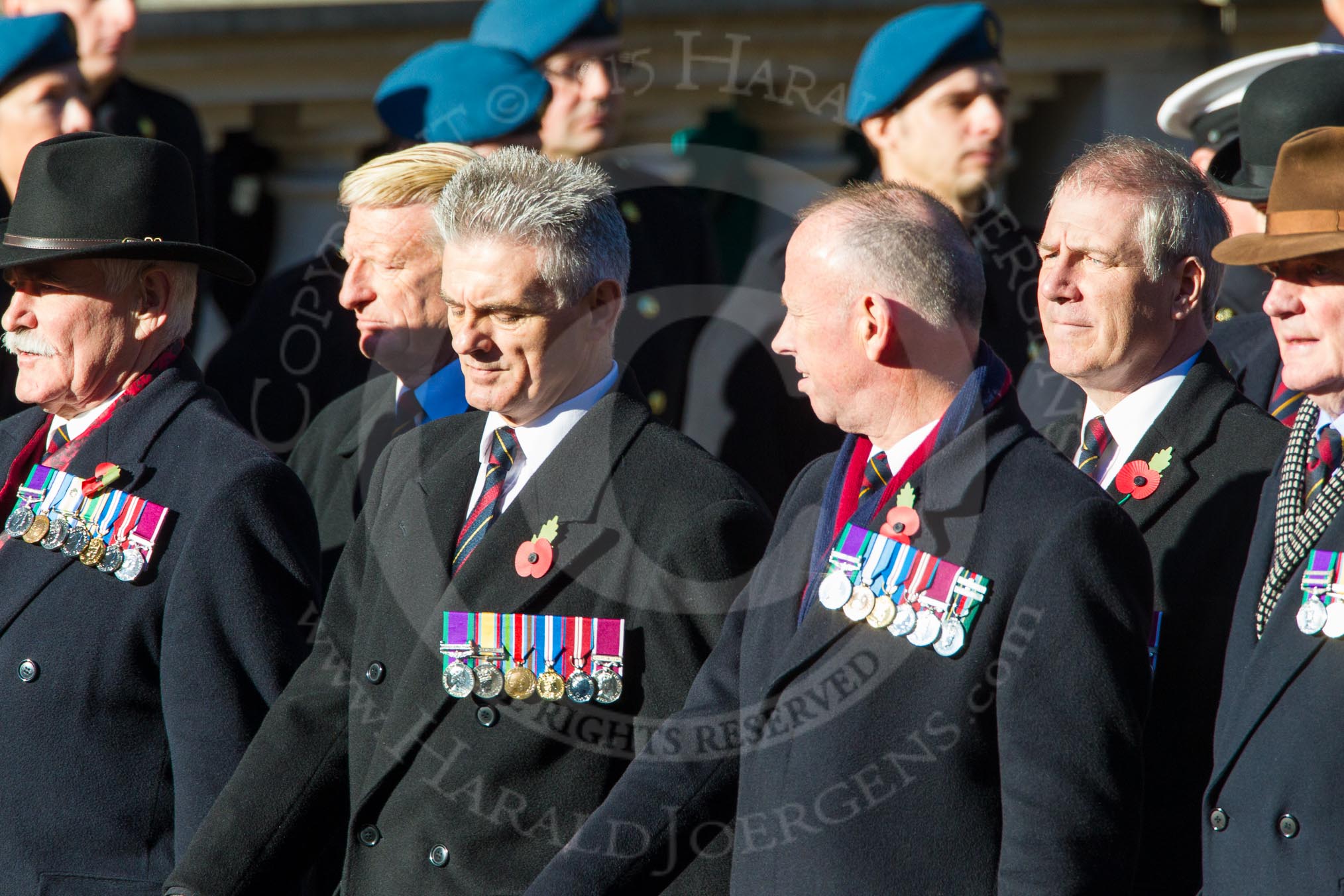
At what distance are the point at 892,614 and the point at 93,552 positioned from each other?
1.69 m

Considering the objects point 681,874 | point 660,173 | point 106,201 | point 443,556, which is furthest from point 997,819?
point 660,173

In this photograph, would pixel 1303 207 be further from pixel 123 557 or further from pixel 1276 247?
pixel 123 557

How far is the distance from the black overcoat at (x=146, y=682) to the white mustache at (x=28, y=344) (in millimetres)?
419

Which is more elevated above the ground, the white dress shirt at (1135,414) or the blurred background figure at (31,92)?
the blurred background figure at (31,92)

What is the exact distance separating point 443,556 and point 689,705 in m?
0.60

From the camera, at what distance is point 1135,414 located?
11.8ft

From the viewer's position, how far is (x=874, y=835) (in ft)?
9.58

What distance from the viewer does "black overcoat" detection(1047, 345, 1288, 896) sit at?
331 cm

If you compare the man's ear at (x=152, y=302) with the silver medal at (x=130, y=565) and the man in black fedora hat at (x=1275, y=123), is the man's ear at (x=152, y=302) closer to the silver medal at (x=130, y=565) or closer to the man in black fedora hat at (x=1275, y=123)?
the silver medal at (x=130, y=565)

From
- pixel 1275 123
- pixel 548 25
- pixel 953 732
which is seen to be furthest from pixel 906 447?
pixel 548 25

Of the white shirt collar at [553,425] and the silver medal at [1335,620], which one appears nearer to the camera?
the silver medal at [1335,620]

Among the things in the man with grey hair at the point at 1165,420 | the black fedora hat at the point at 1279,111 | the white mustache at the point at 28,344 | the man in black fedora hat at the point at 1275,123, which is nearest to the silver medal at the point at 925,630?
the man with grey hair at the point at 1165,420

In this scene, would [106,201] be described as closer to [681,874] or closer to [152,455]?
[152,455]

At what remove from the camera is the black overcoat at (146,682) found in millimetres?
3623
